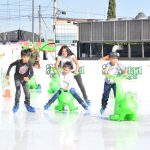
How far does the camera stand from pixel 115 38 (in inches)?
1710

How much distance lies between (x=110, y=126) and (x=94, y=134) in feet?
2.66

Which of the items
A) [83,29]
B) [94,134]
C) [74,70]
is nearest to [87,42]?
[83,29]

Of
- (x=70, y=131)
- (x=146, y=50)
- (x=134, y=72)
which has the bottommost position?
(x=70, y=131)

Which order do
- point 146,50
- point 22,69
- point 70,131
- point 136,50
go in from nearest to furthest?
point 70,131 < point 22,69 < point 146,50 < point 136,50

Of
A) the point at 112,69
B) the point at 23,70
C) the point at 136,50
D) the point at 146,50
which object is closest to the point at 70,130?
the point at 112,69

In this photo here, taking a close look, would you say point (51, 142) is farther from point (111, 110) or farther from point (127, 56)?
point (127, 56)

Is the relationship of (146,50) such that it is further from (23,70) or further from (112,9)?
(23,70)

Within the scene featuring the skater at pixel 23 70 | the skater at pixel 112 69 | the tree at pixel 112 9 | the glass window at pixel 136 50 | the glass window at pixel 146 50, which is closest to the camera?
the skater at pixel 112 69

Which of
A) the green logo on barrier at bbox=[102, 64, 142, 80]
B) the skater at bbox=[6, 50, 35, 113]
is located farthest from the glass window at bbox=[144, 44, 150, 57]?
the skater at bbox=[6, 50, 35, 113]

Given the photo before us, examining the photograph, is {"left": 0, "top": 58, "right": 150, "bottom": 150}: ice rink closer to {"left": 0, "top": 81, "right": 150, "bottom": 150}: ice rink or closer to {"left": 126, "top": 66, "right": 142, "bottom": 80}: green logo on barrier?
{"left": 0, "top": 81, "right": 150, "bottom": 150}: ice rink

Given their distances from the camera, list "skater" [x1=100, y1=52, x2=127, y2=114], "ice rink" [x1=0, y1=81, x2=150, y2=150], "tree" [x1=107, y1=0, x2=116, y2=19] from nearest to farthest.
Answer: "ice rink" [x1=0, y1=81, x2=150, y2=150]
"skater" [x1=100, y1=52, x2=127, y2=114]
"tree" [x1=107, y1=0, x2=116, y2=19]

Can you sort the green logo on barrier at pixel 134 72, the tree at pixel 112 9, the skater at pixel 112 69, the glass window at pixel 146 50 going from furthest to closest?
the tree at pixel 112 9, the glass window at pixel 146 50, the green logo on barrier at pixel 134 72, the skater at pixel 112 69

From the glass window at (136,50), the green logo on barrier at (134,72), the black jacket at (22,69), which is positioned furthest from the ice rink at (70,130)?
the glass window at (136,50)

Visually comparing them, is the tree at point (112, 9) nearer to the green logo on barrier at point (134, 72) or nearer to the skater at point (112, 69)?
the green logo on barrier at point (134, 72)
